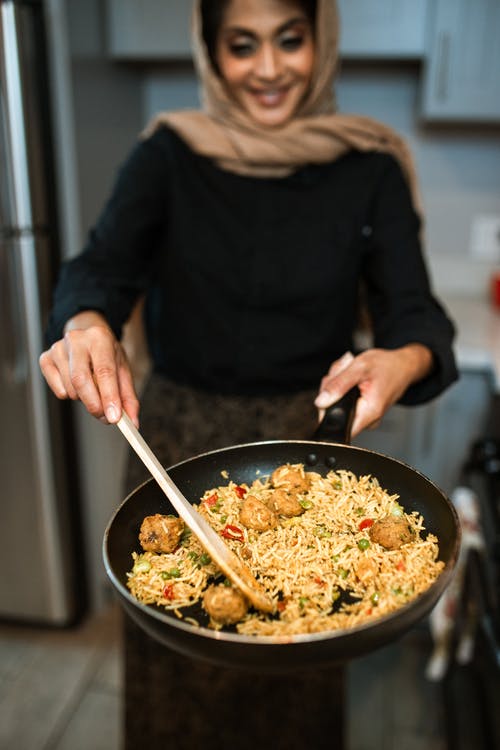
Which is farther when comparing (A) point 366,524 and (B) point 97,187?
(B) point 97,187

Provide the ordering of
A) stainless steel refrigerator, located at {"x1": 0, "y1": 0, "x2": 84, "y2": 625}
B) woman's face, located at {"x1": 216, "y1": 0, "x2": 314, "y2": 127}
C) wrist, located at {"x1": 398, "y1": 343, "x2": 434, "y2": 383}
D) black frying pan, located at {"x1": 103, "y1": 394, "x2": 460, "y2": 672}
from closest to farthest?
black frying pan, located at {"x1": 103, "y1": 394, "x2": 460, "y2": 672} → wrist, located at {"x1": 398, "y1": 343, "x2": 434, "y2": 383} → woman's face, located at {"x1": 216, "y1": 0, "x2": 314, "y2": 127} → stainless steel refrigerator, located at {"x1": 0, "y1": 0, "x2": 84, "y2": 625}

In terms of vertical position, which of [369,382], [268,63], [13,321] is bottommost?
[13,321]

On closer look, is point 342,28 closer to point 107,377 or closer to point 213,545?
point 107,377

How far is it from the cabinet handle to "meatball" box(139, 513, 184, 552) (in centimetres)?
186

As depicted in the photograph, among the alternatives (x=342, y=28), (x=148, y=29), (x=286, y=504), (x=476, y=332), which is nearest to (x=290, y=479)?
(x=286, y=504)

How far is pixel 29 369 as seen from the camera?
79.0 inches

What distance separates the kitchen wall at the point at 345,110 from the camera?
2.11m

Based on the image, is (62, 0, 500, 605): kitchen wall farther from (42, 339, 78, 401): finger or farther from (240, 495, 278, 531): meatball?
(240, 495, 278, 531): meatball

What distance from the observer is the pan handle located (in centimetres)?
102

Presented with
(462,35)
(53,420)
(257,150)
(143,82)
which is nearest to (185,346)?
(257,150)

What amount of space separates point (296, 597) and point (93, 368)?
44cm

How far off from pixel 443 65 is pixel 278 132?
910mm

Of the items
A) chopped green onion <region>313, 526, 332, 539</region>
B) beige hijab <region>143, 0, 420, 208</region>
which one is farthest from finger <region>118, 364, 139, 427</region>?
beige hijab <region>143, 0, 420, 208</region>

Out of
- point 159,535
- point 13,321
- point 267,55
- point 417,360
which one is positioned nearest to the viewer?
point 159,535
